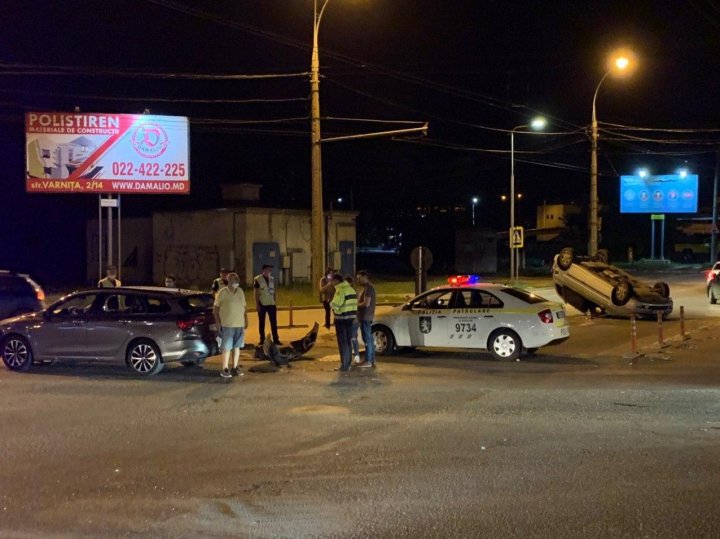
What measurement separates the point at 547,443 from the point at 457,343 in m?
6.47

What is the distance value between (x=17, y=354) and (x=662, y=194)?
5428cm

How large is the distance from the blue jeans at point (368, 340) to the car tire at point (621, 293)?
11740 millimetres

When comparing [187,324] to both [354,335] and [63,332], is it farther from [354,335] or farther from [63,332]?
[354,335]

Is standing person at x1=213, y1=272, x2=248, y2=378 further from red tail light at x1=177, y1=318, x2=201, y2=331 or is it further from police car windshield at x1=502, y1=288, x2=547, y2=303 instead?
police car windshield at x1=502, y1=288, x2=547, y2=303

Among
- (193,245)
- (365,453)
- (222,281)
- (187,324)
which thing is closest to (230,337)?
(187,324)

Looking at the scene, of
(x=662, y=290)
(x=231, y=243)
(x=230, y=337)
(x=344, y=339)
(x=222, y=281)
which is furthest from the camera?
(x=231, y=243)

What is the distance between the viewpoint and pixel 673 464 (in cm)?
680

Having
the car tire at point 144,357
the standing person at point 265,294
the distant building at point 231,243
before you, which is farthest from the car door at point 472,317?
the distant building at point 231,243

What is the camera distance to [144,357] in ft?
40.7

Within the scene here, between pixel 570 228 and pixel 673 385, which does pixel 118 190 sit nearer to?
pixel 673 385

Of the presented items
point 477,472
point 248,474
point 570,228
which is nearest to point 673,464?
point 477,472

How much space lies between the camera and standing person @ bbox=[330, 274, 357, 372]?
12.6m

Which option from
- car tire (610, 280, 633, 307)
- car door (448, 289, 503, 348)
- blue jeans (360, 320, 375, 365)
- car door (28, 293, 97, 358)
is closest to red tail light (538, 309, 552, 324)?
car door (448, 289, 503, 348)

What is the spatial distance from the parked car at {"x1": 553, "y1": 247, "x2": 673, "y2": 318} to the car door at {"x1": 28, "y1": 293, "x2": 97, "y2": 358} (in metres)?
15.3
